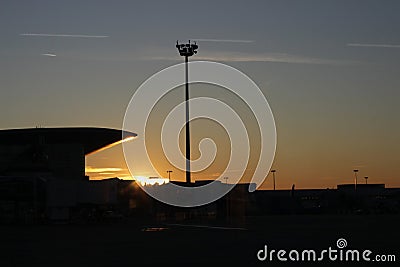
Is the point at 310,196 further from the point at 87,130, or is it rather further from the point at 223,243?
the point at 223,243

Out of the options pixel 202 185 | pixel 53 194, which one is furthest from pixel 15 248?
pixel 202 185

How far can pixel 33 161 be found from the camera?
8800 centimetres

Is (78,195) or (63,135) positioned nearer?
(78,195)

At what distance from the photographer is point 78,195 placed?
227 ft

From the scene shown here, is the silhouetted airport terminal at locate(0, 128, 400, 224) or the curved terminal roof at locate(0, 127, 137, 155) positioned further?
the curved terminal roof at locate(0, 127, 137, 155)

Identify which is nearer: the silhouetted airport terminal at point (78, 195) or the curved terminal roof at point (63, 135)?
the silhouetted airport terminal at point (78, 195)

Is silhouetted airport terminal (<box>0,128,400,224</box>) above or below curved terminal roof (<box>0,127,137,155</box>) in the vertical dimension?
below

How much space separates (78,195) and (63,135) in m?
30.1

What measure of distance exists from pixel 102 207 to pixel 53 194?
6.74m

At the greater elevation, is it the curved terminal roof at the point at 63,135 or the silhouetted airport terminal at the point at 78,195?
the curved terminal roof at the point at 63,135

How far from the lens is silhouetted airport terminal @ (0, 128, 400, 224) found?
6800 cm

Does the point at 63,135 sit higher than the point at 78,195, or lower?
higher

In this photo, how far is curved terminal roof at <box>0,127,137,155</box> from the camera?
9556 cm

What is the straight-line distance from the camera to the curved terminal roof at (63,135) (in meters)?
95.6
